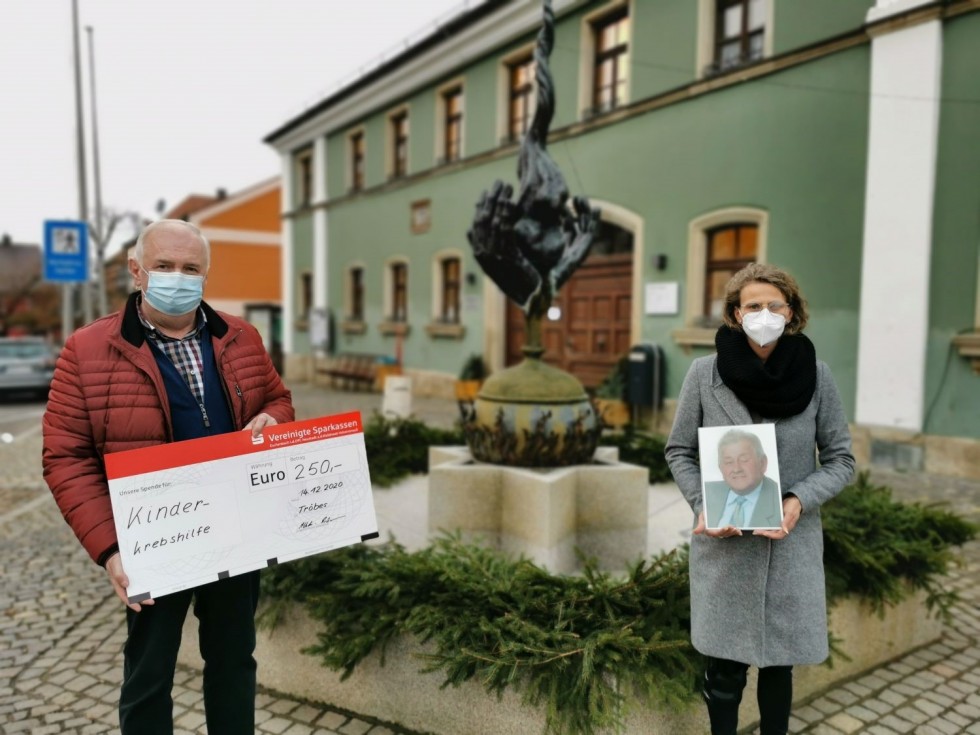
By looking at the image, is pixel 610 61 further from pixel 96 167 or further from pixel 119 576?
pixel 96 167

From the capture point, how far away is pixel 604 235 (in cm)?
1254

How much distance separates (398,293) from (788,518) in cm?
1659

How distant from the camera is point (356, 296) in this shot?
19953 millimetres

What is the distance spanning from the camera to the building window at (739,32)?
384 inches

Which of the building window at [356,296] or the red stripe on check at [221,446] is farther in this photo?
the building window at [356,296]

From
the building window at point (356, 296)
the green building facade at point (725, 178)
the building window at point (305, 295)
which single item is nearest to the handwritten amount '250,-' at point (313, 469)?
the green building facade at point (725, 178)

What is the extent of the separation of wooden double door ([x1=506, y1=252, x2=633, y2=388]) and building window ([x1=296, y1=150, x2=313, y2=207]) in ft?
39.2

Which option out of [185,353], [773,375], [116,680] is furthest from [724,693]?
[116,680]

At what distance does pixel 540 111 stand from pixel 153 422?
3.45 m

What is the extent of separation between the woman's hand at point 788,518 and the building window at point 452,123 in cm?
1455

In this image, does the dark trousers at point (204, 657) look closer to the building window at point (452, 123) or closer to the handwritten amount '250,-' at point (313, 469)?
the handwritten amount '250,-' at point (313, 469)

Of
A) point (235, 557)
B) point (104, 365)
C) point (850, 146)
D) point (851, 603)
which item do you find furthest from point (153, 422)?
point (850, 146)

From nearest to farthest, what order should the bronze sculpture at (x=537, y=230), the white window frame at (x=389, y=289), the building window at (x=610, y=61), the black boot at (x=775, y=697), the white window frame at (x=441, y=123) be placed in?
the black boot at (x=775, y=697) < the bronze sculpture at (x=537, y=230) < the building window at (x=610, y=61) < the white window frame at (x=441, y=123) < the white window frame at (x=389, y=289)

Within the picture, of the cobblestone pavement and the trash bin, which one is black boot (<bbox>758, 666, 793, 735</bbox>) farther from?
the trash bin
